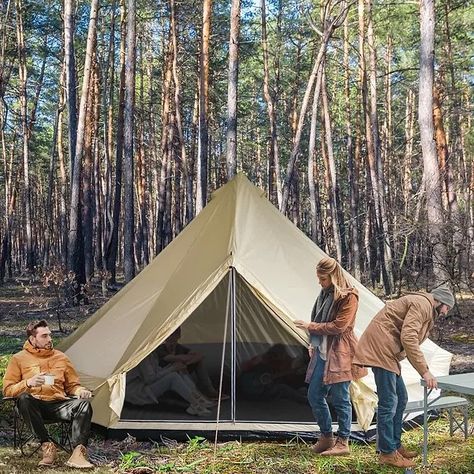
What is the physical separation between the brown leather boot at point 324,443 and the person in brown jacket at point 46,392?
1.84 meters

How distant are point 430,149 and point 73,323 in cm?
782

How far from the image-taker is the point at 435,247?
36.7 ft

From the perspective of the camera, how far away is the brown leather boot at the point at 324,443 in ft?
18.0

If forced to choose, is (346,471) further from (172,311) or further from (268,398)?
(172,311)

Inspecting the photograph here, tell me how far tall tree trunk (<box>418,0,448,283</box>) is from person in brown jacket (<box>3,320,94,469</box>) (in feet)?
23.9

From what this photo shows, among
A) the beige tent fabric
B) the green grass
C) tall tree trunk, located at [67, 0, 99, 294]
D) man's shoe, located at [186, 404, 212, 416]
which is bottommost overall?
the green grass

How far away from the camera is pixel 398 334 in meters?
4.83

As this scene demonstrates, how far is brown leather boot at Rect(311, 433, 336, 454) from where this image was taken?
550 cm

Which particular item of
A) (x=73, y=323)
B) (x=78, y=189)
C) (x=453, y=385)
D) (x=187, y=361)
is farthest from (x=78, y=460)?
(x=78, y=189)

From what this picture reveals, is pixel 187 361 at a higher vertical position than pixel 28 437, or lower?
higher

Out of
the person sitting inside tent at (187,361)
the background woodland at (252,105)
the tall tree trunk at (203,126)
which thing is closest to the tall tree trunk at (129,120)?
the background woodland at (252,105)

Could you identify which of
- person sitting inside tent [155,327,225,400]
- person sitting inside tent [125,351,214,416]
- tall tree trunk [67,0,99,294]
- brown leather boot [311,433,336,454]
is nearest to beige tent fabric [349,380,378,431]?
brown leather boot [311,433,336,454]

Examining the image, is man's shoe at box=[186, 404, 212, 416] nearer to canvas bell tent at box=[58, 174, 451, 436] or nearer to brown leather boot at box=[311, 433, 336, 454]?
canvas bell tent at box=[58, 174, 451, 436]

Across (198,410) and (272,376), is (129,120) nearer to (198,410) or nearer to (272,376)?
(272,376)
